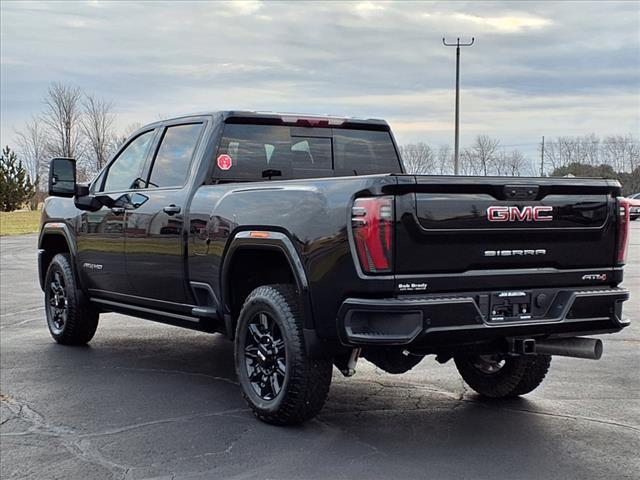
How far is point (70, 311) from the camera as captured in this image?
25.9ft

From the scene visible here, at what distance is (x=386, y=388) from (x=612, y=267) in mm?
1972

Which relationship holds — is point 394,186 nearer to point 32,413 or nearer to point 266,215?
point 266,215

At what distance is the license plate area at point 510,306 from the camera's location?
185 inches

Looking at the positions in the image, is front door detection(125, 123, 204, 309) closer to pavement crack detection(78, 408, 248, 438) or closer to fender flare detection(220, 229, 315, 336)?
fender flare detection(220, 229, 315, 336)

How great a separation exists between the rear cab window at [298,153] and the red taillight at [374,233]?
2016 mm

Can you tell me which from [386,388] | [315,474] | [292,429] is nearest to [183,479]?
[315,474]

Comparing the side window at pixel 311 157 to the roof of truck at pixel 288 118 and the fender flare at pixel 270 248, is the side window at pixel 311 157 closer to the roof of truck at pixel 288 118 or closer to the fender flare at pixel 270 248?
the roof of truck at pixel 288 118

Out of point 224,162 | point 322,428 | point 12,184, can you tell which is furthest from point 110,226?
point 12,184

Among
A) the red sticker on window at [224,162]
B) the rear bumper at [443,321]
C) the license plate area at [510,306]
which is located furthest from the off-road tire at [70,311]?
the license plate area at [510,306]

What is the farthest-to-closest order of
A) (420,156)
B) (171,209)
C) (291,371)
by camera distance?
1. (420,156)
2. (171,209)
3. (291,371)

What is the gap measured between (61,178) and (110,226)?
2.13ft

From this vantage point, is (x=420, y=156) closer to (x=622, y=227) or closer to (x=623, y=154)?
(x=622, y=227)

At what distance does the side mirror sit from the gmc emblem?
4.09 metres

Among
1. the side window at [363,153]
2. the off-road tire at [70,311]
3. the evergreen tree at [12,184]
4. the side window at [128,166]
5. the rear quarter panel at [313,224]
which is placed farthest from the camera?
the evergreen tree at [12,184]
